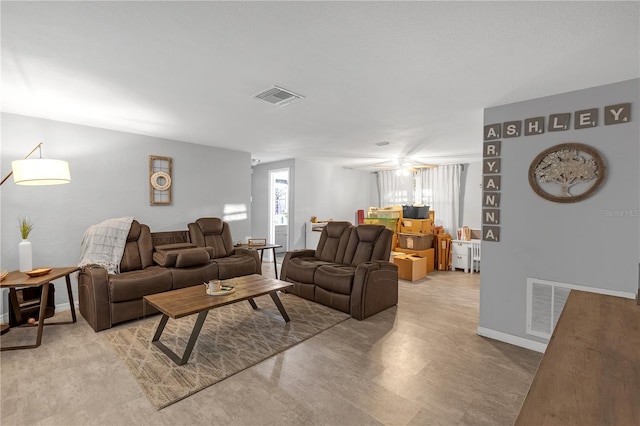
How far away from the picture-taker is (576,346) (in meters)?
0.97

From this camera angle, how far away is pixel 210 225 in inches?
190

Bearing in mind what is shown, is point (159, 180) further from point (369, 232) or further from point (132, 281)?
point (369, 232)

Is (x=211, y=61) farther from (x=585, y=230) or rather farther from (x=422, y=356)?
(x=585, y=230)

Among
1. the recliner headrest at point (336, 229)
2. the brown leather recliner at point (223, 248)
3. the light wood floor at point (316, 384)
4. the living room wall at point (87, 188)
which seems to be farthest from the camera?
the recliner headrest at point (336, 229)

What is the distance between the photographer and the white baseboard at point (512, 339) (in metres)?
2.81

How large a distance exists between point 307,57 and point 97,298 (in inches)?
123

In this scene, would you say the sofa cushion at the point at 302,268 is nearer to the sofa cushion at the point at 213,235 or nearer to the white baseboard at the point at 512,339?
the sofa cushion at the point at 213,235

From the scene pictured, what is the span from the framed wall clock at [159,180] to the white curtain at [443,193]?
18.2 ft

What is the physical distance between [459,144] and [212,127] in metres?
3.75

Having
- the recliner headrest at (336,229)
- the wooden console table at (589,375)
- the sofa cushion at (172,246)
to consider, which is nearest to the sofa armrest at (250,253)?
the sofa cushion at (172,246)

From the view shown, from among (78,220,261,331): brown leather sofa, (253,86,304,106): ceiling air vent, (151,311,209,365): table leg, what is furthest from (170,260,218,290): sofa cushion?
(253,86,304,106): ceiling air vent

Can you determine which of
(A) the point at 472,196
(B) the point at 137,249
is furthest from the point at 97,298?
(A) the point at 472,196

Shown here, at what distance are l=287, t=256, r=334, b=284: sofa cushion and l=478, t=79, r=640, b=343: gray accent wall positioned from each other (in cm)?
205

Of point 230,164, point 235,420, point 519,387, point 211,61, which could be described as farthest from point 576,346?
point 230,164
